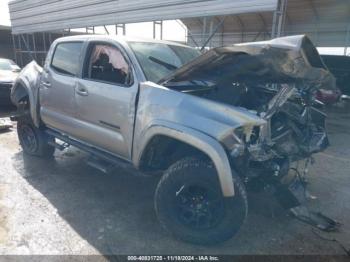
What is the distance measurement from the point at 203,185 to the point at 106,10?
31.7 feet

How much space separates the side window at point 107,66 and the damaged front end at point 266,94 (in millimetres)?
658

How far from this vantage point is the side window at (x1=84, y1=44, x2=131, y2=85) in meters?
3.58

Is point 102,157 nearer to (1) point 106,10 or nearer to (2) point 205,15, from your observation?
(2) point 205,15

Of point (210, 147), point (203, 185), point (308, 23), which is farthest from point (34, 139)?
point (308, 23)

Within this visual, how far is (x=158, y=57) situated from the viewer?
12.5ft

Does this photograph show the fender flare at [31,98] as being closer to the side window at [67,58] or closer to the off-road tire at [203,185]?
the side window at [67,58]

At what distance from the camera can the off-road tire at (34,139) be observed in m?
5.11

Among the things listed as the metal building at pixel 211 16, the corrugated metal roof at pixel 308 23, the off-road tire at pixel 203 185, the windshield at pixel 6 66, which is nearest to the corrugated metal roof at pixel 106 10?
the metal building at pixel 211 16

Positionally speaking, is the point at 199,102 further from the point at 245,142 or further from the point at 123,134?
the point at 123,134

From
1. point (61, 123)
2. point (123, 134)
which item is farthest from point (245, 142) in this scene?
point (61, 123)

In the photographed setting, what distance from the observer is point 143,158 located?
3232 mm

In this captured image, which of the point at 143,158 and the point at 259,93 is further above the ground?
the point at 259,93

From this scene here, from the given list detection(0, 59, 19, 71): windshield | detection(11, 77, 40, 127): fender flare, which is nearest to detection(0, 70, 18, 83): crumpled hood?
detection(0, 59, 19, 71): windshield

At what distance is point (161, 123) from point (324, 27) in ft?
38.9
